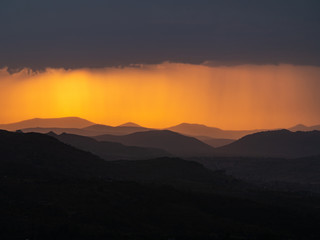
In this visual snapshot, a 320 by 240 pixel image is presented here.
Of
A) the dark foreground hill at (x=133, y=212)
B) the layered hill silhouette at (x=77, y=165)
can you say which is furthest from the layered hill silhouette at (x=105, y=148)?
the dark foreground hill at (x=133, y=212)

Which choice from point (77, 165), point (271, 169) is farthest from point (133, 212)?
point (271, 169)

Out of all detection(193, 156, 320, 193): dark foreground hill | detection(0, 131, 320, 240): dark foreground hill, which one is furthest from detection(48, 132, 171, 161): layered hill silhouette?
detection(0, 131, 320, 240): dark foreground hill

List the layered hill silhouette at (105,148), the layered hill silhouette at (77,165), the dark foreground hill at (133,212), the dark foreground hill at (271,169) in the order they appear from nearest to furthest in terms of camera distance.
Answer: the dark foreground hill at (133,212) < the layered hill silhouette at (77,165) < the dark foreground hill at (271,169) < the layered hill silhouette at (105,148)

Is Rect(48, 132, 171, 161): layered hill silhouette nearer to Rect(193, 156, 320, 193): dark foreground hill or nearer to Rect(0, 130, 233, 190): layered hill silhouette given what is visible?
Rect(193, 156, 320, 193): dark foreground hill

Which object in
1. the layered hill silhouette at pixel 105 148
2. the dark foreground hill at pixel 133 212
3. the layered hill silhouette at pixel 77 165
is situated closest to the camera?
the dark foreground hill at pixel 133 212

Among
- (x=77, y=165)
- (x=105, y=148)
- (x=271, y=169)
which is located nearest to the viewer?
(x=77, y=165)

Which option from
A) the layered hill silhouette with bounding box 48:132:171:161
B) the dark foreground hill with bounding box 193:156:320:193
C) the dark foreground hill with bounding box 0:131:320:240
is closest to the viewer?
the dark foreground hill with bounding box 0:131:320:240

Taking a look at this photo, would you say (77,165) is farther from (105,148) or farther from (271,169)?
(105,148)

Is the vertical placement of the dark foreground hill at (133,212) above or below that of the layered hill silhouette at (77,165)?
below

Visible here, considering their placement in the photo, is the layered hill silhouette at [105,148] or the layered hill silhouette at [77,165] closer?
the layered hill silhouette at [77,165]

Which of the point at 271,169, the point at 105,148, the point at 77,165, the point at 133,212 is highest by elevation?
the point at 105,148

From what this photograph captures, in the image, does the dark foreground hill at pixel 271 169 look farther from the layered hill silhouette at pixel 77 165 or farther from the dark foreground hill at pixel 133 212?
the dark foreground hill at pixel 133 212

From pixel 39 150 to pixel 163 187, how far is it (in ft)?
115

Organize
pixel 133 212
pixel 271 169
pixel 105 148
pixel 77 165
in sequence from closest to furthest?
1. pixel 133 212
2. pixel 77 165
3. pixel 271 169
4. pixel 105 148
